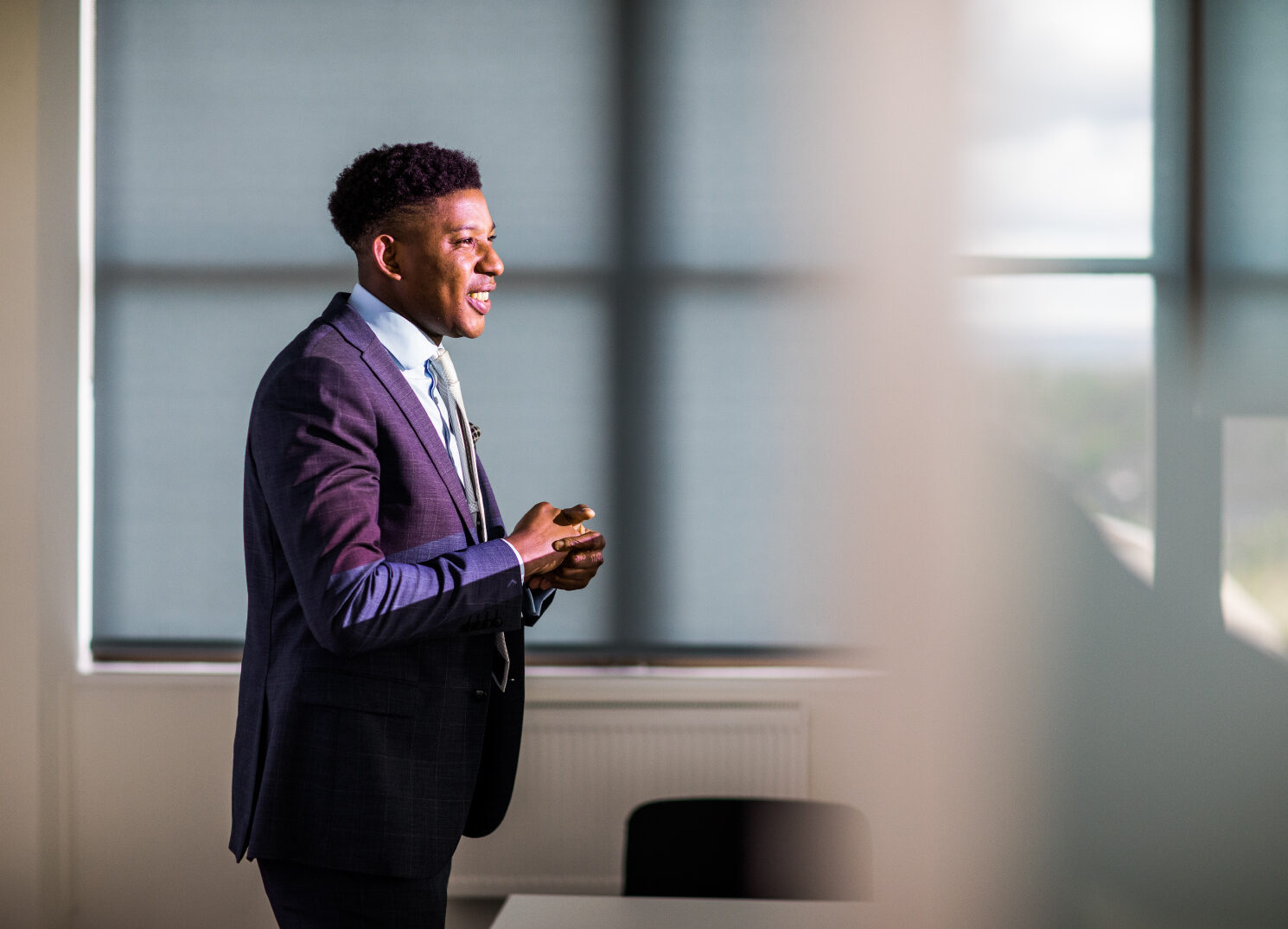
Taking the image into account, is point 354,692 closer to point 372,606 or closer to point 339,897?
point 372,606

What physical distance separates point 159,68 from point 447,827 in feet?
8.55

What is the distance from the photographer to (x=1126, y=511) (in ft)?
9.70

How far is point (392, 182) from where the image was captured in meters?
1.48

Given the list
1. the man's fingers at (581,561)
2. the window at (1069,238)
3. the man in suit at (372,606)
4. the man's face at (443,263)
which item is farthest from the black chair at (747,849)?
the window at (1069,238)

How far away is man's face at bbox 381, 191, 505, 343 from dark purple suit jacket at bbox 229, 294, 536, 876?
0.12 m

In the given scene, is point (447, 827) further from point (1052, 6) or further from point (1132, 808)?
point (1052, 6)

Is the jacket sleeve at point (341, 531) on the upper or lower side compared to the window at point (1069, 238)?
lower

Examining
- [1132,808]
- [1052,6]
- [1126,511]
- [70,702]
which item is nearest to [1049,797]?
[1132,808]

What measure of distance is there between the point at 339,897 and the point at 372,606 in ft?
1.39

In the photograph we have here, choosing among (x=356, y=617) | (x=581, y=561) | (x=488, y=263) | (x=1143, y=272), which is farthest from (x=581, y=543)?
(x=1143, y=272)

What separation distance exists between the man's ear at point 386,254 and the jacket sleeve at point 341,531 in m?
0.24

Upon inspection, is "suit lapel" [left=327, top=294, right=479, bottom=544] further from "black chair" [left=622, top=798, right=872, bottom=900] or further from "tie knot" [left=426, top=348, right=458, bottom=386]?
"black chair" [left=622, top=798, right=872, bottom=900]

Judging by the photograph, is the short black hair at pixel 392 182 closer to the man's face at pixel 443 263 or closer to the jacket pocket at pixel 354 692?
the man's face at pixel 443 263

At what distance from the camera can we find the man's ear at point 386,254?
1487 millimetres
